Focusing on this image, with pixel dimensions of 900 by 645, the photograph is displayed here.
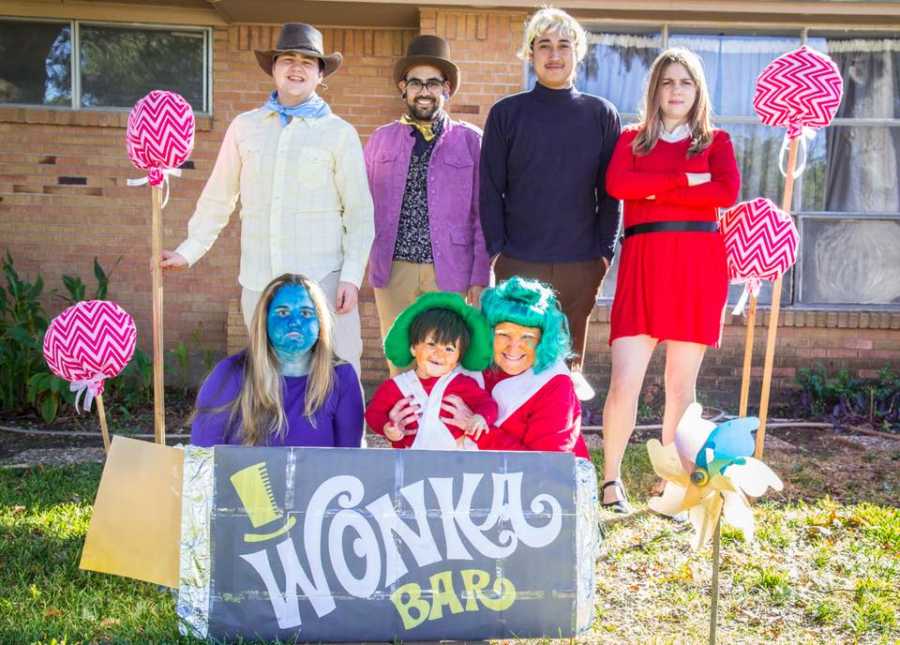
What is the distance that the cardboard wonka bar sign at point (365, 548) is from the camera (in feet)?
9.49

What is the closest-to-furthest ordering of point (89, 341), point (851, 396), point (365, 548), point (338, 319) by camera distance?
point (365, 548) < point (89, 341) < point (338, 319) < point (851, 396)

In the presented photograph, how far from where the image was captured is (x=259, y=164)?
4.01m

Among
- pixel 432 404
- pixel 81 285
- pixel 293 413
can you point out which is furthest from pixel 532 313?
pixel 81 285

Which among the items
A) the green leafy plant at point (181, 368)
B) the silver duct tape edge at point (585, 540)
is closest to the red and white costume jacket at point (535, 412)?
the silver duct tape edge at point (585, 540)

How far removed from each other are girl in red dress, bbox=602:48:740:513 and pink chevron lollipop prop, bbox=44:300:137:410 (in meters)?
2.09

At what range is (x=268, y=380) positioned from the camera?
3406 mm

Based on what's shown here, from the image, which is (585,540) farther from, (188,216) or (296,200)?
(188,216)

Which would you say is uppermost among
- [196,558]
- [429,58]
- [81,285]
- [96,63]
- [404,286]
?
[96,63]

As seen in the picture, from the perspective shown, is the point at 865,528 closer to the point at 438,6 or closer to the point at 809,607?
the point at 809,607

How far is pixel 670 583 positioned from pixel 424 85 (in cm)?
233

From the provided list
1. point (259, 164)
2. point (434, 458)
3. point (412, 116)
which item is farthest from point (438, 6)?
point (434, 458)

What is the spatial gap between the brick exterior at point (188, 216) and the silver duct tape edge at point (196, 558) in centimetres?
429

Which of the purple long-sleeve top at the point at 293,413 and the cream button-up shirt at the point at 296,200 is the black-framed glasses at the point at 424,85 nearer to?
the cream button-up shirt at the point at 296,200

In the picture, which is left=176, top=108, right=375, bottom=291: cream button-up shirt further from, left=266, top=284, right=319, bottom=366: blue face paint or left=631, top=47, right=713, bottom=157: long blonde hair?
left=631, top=47, right=713, bottom=157: long blonde hair
